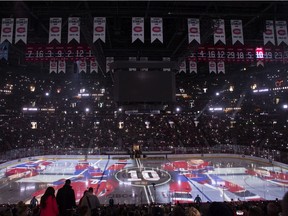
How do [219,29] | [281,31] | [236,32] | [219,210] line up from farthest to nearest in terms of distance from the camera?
1. [219,29]
2. [281,31]
3. [236,32]
4. [219,210]

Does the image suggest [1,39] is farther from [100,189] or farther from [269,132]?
[269,132]

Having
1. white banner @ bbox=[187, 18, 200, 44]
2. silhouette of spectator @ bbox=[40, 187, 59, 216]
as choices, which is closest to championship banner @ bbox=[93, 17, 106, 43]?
white banner @ bbox=[187, 18, 200, 44]

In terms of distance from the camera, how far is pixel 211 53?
1706 cm

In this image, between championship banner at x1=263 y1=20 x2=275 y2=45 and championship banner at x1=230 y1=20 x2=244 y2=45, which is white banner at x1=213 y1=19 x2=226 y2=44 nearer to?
championship banner at x1=230 y1=20 x2=244 y2=45

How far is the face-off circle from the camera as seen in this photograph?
51.2 ft

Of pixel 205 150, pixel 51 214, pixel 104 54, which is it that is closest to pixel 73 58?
pixel 104 54

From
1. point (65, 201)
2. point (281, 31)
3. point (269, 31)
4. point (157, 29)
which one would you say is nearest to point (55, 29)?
point (157, 29)

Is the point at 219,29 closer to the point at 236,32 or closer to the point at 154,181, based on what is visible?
the point at 236,32

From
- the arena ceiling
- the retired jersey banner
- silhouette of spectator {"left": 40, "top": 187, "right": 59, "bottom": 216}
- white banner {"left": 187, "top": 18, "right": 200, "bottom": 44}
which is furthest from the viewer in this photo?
the retired jersey banner

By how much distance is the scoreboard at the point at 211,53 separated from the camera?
52.6ft

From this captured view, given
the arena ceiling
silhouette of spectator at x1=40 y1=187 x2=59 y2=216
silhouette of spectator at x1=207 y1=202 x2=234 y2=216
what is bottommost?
silhouette of spectator at x1=40 y1=187 x2=59 y2=216

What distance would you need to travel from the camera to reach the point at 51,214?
3.74 metres

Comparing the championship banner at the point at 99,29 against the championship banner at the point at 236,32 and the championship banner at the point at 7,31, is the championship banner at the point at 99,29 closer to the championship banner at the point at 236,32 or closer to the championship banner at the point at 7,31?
the championship banner at the point at 7,31

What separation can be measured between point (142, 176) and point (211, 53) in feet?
33.6
